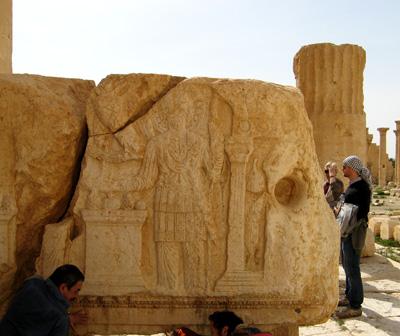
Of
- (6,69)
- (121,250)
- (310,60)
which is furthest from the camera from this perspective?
(310,60)

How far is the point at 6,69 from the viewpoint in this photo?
5.54 m

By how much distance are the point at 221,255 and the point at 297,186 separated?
80 centimetres

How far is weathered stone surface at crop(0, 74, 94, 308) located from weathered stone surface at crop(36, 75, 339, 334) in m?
0.23

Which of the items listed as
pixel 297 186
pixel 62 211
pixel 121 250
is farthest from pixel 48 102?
pixel 297 186

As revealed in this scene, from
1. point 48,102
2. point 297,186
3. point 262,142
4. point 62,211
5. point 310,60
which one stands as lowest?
point 62,211

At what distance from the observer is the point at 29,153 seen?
10.2 ft

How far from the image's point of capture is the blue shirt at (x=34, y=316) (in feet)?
7.95

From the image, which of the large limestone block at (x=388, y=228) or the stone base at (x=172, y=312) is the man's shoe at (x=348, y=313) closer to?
the stone base at (x=172, y=312)

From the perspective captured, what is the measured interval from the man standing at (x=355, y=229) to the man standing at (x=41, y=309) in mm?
2737

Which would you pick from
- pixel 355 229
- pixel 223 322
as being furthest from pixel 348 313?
pixel 223 322

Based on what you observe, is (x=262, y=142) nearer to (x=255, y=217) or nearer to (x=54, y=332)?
(x=255, y=217)

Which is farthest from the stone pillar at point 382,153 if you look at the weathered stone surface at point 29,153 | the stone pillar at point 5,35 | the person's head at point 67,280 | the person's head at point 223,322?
the person's head at point 67,280

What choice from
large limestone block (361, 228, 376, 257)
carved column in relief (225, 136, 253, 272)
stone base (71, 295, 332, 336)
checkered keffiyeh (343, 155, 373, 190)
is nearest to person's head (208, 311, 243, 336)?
stone base (71, 295, 332, 336)

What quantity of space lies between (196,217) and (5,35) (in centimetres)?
409
